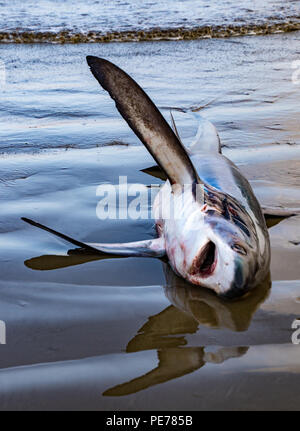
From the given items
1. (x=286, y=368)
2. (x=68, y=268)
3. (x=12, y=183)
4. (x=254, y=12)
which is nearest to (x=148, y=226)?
(x=68, y=268)

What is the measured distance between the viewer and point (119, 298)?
7.38ft

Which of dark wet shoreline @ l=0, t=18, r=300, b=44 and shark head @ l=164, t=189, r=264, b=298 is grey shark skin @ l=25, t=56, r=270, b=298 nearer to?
shark head @ l=164, t=189, r=264, b=298

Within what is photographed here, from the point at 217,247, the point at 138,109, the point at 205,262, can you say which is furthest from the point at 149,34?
the point at 217,247

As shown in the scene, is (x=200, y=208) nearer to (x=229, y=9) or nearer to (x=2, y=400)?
(x=2, y=400)

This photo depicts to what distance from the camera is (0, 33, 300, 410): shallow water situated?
5.56 feet

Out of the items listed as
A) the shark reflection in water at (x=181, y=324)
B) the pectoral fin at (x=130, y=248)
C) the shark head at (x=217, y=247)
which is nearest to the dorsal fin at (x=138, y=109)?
the shark head at (x=217, y=247)

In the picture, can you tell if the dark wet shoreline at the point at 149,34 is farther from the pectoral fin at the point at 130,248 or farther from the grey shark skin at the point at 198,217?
the pectoral fin at the point at 130,248

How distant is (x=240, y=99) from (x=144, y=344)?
4.35 m

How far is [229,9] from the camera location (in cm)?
1220

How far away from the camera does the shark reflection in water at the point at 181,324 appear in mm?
1777

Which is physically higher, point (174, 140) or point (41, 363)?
point (174, 140)

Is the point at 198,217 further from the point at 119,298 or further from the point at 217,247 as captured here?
the point at 119,298

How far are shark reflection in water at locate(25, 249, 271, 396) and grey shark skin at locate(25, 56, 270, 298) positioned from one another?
0.18 ft
